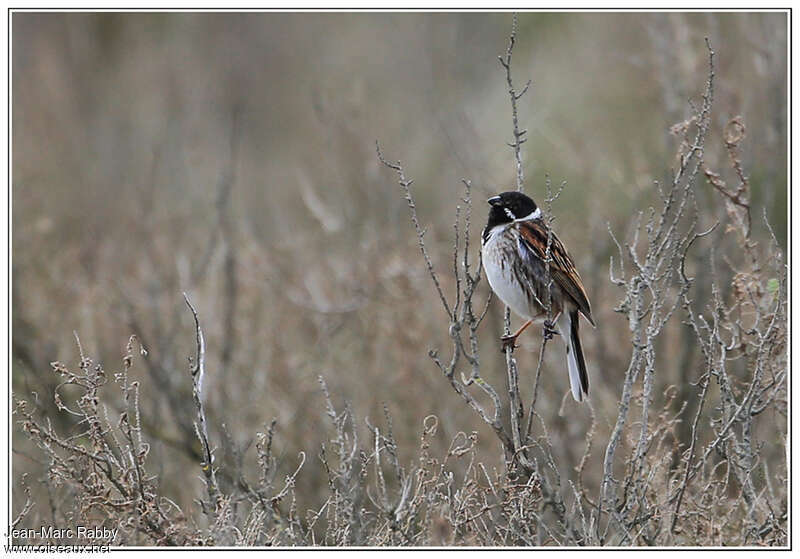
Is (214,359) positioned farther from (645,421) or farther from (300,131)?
(300,131)

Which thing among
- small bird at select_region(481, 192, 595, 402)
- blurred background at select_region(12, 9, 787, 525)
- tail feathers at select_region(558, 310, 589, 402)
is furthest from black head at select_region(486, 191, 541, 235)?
blurred background at select_region(12, 9, 787, 525)

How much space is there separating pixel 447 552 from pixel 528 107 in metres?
7.20

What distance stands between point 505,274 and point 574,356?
1.86 feet

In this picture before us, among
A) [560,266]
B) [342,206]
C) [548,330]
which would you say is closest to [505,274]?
[560,266]

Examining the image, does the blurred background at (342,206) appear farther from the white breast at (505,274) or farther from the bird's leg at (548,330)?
the white breast at (505,274)

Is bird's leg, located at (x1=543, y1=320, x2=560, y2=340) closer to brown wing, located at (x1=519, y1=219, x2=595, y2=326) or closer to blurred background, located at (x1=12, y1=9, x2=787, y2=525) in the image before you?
brown wing, located at (x1=519, y1=219, x2=595, y2=326)

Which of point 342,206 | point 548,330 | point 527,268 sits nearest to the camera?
point 548,330

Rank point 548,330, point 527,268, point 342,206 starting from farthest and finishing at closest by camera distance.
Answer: point 342,206 → point 527,268 → point 548,330

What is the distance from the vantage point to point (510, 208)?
214 inches

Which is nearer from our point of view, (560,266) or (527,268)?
(560,266)

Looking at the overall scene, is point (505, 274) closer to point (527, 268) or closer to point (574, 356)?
point (527, 268)

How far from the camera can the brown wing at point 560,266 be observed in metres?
5.29

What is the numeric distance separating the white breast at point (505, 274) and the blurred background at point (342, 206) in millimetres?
947

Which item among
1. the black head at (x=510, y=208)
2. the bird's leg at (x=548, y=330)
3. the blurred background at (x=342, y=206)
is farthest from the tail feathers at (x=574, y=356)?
the blurred background at (x=342, y=206)
